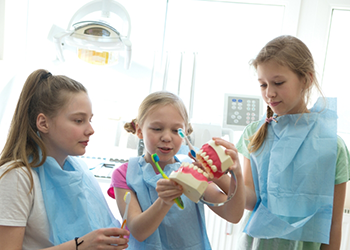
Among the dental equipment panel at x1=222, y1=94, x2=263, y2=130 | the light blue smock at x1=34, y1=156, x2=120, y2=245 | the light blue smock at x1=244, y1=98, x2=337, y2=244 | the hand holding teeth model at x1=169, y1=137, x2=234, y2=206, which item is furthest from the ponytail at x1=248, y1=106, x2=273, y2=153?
the dental equipment panel at x1=222, y1=94, x2=263, y2=130

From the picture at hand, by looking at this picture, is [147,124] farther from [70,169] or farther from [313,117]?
[313,117]

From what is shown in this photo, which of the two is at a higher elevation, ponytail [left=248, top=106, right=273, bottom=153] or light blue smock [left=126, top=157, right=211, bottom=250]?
ponytail [left=248, top=106, right=273, bottom=153]

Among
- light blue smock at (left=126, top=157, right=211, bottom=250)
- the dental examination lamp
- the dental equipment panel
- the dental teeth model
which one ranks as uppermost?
the dental examination lamp

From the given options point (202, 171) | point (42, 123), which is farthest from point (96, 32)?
point (202, 171)

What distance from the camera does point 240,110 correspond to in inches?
74.3

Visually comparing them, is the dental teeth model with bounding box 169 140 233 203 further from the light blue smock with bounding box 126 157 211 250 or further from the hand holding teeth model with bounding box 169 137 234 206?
the light blue smock with bounding box 126 157 211 250

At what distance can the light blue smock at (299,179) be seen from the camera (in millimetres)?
1043

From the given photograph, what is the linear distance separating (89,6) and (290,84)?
105 centimetres

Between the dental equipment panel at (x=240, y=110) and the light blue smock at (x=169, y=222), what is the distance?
2.86 ft

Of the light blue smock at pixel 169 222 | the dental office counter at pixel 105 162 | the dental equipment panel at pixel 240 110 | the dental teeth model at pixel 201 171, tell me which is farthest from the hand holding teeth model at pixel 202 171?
the dental equipment panel at pixel 240 110

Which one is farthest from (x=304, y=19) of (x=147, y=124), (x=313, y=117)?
(x=147, y=124)

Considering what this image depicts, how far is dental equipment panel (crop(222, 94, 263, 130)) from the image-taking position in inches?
73.0

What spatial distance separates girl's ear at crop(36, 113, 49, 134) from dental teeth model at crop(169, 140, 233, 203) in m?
0.48

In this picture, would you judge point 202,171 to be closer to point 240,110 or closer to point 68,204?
point 68,204
